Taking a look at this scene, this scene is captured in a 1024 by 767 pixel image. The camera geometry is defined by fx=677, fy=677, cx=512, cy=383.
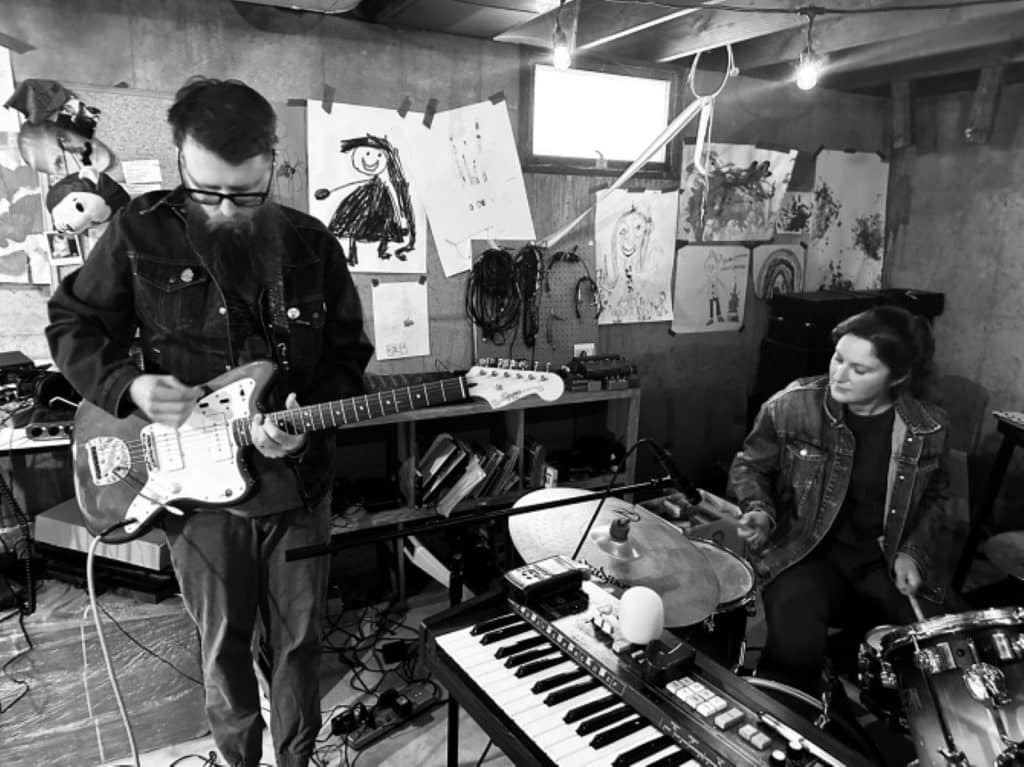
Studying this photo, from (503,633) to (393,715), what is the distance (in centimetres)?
111

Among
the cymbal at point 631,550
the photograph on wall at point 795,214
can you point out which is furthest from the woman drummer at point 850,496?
the photograph on wall at point 795,214

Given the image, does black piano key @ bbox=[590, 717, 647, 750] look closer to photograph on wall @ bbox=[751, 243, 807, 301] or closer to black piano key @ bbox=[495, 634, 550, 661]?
black piano key @ bbox=[495, 634, 550, 661]

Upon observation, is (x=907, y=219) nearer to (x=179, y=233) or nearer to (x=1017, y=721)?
(x=1017, y=721)

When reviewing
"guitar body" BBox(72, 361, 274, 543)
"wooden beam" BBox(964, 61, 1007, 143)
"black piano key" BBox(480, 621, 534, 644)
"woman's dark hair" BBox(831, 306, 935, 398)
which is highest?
"wooden beam" BBox(964, 61, 1007, 143)

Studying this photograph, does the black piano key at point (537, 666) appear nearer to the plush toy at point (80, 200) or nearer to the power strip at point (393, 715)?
the power strip at point (393, 715)

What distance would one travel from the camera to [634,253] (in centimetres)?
346

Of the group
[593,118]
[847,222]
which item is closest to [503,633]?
[593,118]

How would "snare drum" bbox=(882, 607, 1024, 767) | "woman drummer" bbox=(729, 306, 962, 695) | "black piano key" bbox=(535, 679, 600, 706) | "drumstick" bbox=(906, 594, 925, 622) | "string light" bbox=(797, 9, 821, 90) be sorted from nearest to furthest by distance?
"black piano key" bbox=(535, 679, 600, 706), "snare drum" bbox=(882, 607, 1024, 767), "drumstick" bbox=(906, 594, 925, 622), "woman drummer" bbox=(729, 306, 962, 695), "string light" bbox=(797, 9, 821, 90)

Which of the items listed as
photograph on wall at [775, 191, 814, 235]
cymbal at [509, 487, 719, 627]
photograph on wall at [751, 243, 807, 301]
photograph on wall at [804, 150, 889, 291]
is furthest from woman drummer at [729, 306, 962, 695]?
photograph on wall at [804, 150, 889, 291]

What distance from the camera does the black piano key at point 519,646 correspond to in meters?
1.26

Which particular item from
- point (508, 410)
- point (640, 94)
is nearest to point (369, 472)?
point (508, 410)

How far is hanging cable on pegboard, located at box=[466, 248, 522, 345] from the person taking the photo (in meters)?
3.06

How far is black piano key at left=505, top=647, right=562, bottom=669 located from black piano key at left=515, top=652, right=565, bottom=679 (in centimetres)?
1

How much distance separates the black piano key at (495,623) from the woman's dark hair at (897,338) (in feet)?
4.60
